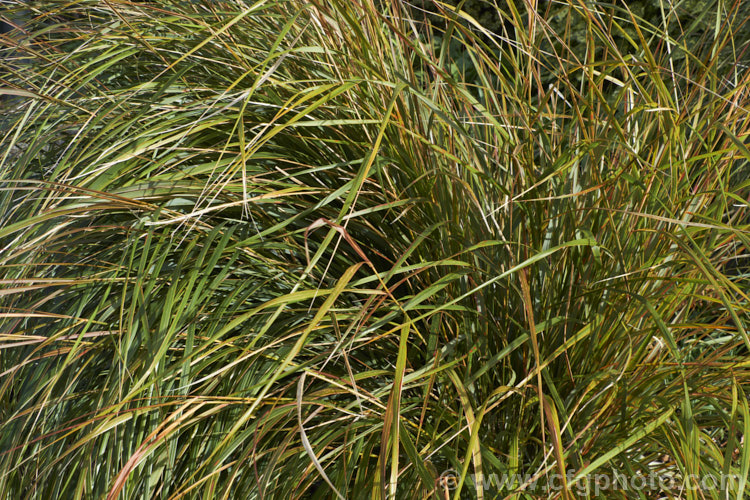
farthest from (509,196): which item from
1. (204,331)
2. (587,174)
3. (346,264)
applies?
(204,331)

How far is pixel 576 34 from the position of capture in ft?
6.77

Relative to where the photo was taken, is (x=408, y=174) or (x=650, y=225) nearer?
(x=650, y=225)

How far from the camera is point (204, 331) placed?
1050mm

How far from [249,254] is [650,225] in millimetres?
701

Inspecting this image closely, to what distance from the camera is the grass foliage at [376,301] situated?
88 centimetres

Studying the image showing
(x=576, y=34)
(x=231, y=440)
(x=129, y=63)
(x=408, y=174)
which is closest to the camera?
(x=231, y=440)

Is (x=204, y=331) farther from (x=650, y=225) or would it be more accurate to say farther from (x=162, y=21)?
(x=650, y=225)

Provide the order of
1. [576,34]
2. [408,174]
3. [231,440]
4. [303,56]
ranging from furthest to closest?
[576,34] < [303,56] < [408,174] < [231,440]

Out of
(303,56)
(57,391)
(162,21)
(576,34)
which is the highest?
(162,21)

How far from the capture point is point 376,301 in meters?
1.10

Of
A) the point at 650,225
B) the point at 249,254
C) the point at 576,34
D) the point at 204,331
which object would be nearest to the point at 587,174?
the point at 650,225

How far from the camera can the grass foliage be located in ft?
2.89

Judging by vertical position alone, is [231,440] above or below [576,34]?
above

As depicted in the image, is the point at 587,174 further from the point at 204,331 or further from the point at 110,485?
the point at 110,485
